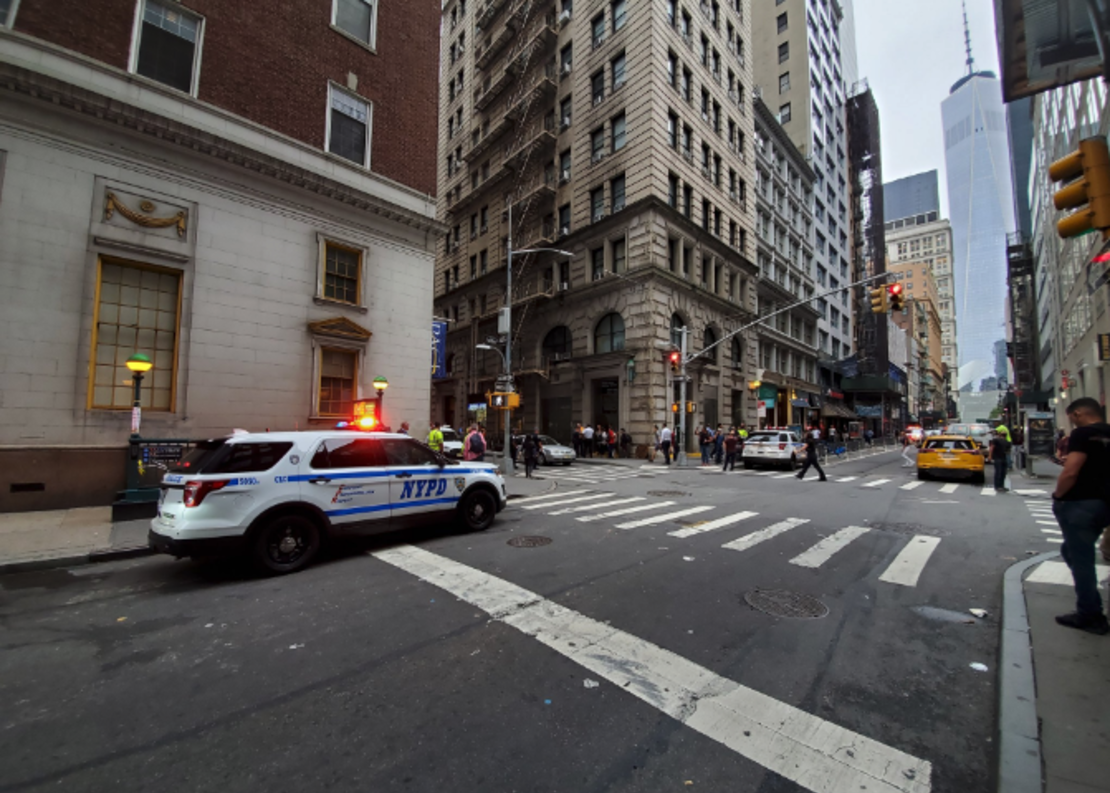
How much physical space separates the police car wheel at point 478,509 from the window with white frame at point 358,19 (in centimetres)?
1586

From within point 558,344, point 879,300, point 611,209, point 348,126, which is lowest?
point 879,300

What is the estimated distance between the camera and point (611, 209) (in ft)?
91.8

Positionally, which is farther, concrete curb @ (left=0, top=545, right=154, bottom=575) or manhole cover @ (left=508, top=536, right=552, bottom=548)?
manhole cover @ (left=508, top=536, right=552, bottom=548)

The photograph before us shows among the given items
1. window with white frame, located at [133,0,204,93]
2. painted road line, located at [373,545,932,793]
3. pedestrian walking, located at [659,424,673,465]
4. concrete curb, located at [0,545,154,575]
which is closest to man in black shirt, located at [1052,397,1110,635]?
painted road line, located at [373,545,932,793]

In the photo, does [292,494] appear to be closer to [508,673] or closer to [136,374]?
[508,673]

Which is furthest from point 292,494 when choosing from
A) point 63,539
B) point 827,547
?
point 827,547

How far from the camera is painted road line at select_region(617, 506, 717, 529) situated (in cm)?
871

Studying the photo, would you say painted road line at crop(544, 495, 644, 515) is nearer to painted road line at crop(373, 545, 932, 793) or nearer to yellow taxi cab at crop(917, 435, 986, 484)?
painted road line at crop(373, 545, 932, 793)

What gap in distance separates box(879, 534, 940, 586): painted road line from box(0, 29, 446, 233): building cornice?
15.8 meters

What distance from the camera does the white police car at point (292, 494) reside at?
5.61 m

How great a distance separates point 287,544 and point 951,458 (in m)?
20.6

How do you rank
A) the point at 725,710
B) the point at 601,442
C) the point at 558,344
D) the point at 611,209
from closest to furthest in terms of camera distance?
the point at 725,710 → the point at 601,442 → the point at 611,209 → the point at 558,344

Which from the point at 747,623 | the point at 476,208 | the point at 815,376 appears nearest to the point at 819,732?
the point at 747,623

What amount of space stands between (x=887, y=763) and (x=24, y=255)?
50.5 ft
